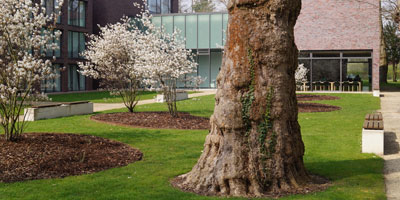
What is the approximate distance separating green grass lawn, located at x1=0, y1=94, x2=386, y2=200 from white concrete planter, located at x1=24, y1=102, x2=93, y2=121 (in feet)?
7.47

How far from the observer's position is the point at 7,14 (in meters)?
9.37

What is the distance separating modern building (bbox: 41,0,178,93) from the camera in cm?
3766

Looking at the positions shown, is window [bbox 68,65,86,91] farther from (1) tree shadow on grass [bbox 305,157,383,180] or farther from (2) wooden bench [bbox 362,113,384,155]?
(1) tree shadow on grass [bbox 305,157,383,180]

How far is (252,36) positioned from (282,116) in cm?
125

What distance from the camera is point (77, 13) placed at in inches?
1585

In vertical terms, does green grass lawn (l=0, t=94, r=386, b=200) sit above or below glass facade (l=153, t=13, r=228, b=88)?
below

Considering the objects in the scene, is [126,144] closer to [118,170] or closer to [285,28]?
[118,170]

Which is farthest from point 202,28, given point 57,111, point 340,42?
point 57,111

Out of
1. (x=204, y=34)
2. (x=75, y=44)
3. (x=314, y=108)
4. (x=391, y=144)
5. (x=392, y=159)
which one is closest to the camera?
(x=392, y=159)

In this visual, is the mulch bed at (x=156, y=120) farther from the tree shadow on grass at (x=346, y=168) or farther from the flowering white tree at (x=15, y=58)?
the tree shadow on grass at (x=346, y=168)

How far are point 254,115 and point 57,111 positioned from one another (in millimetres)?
12313

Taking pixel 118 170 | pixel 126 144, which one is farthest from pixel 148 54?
pixel 118 170

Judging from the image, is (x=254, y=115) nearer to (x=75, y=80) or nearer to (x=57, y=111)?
(x=57, y=111)

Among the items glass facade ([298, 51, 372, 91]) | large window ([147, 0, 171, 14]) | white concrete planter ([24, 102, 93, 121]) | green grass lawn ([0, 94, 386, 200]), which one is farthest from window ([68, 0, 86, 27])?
green grass lawn ([0, 94, 386, 200])
